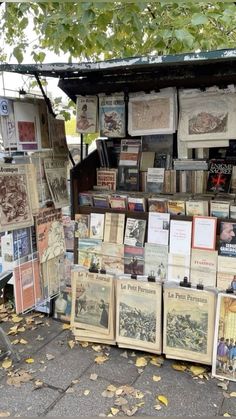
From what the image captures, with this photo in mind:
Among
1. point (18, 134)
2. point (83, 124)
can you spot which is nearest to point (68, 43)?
point (83, 124)

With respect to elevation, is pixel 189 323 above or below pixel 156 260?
below

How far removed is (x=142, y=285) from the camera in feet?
8.93

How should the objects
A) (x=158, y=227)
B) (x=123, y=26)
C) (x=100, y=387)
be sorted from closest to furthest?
1. (x=100, y=387)
2. (x=158, y=227)
3. (x=123, y=26)

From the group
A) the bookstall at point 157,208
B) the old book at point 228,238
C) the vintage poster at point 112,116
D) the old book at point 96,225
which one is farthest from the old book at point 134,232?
the vintage poster at point 112,116

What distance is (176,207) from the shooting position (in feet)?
8.66

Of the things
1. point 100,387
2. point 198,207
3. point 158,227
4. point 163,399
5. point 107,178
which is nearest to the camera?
point 163,399

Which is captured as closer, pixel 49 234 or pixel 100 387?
pixel 100 387

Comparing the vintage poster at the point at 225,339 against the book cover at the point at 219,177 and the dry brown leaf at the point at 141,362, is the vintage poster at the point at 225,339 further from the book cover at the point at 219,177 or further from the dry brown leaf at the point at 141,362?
the book cover at the point at 219,177

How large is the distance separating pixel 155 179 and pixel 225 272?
875mm

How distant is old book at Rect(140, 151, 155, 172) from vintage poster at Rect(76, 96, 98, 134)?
1.42 feet

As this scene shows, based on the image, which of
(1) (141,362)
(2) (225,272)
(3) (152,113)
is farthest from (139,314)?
(3) (152,113)

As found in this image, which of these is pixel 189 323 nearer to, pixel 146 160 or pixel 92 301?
pixel 92 301

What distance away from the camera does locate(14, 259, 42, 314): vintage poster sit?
8.86ft

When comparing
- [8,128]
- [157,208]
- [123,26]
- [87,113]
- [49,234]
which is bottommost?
[49,234]
